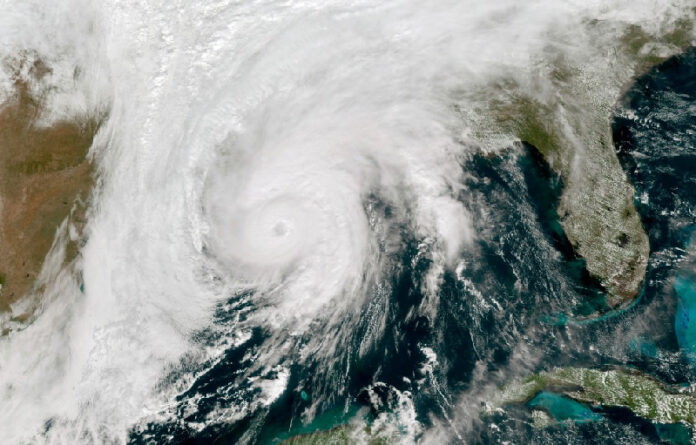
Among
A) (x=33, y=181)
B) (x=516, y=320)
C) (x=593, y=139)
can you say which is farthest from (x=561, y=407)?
(x=33, y=181)

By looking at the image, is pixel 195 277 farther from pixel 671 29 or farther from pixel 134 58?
pixel 671 29

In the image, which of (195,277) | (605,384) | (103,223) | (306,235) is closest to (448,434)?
(605,384)

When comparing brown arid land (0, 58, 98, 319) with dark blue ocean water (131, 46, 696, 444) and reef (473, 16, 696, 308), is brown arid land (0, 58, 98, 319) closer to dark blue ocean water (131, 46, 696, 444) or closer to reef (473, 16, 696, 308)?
dark blue ocean water (131, 46, 696, 444)

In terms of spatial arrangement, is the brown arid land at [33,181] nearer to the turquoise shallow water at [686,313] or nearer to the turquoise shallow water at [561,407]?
the turquoise shallow water at [561,407]

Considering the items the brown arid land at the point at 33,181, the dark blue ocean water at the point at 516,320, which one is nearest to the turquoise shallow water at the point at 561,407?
the dark blue ocean water at the point at 516,320

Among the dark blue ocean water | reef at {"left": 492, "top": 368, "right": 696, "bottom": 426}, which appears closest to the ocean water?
the dark blue ocean water

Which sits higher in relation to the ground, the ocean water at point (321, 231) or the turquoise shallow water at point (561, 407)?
the ocean water at point (321, 231)
